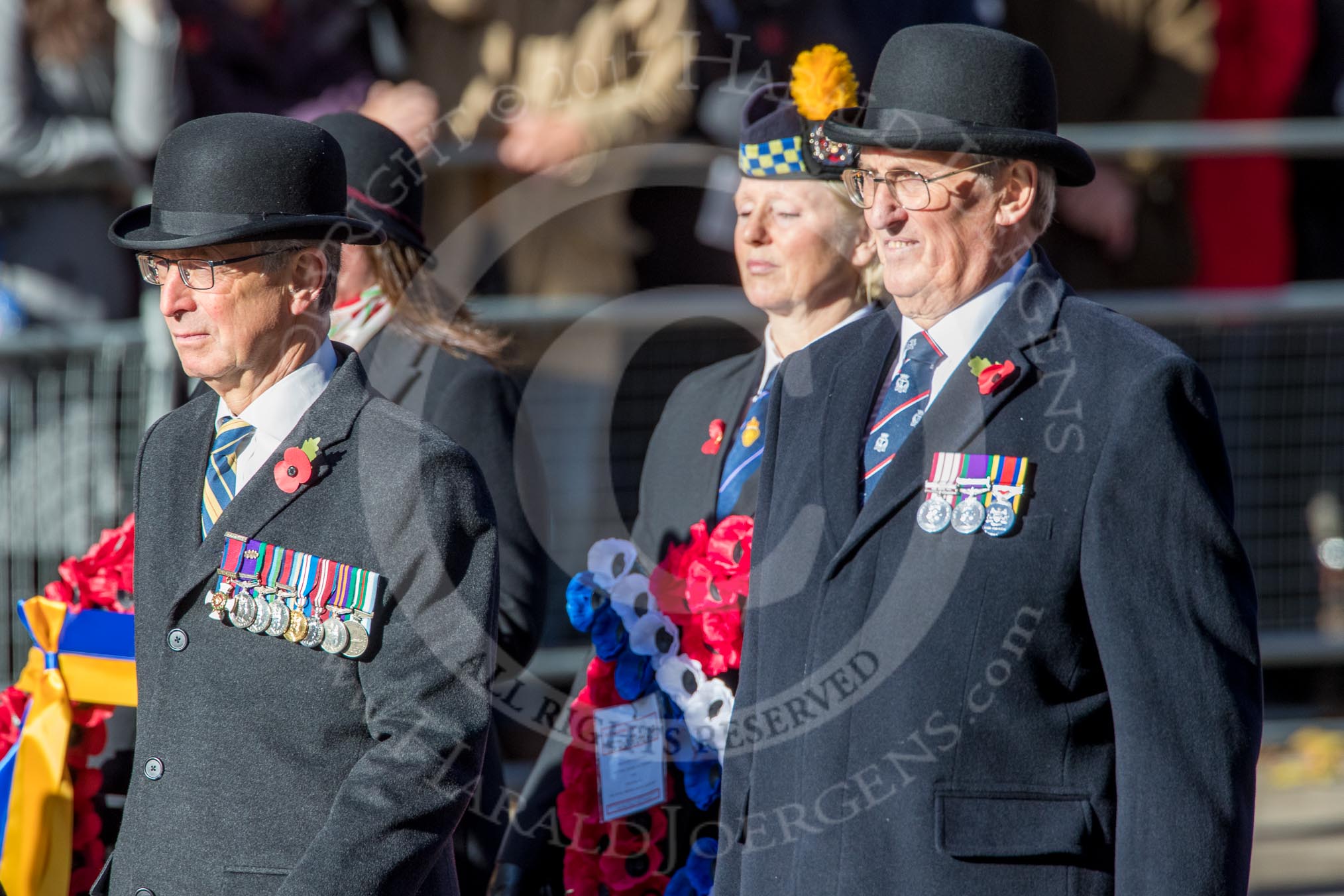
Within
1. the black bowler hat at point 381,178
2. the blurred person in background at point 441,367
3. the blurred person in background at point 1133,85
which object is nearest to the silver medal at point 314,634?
the blurred person in background at point 441,367

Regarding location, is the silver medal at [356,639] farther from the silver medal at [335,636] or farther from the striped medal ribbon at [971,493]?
the striped medal ribbon at [971,493]

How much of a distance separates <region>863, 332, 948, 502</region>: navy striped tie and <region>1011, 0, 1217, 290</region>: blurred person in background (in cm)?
346

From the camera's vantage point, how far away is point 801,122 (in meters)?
3.42

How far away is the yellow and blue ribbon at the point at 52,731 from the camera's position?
9.96ft

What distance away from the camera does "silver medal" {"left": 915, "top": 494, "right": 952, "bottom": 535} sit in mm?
2316

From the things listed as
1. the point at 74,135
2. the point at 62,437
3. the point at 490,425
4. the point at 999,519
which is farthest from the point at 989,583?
the point at 74,135

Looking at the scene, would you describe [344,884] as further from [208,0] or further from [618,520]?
[208,0]

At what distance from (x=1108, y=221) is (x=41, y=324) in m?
3.58

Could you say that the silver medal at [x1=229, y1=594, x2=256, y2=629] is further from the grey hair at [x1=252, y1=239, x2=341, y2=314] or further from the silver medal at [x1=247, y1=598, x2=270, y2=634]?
the grey hair at [x1=252, y1=239, x2=341, y2=314]

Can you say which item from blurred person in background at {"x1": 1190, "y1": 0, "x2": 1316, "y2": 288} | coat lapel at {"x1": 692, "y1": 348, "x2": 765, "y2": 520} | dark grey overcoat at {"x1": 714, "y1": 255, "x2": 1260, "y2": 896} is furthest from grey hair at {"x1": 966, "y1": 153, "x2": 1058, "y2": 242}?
blurred person in background at {"x1": 1190, "y1": 0, "x2": 1316, "y2": 288}

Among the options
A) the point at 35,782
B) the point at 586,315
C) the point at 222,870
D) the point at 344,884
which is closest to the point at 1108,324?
the point at 344,884

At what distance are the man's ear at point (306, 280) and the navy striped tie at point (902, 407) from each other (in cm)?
89

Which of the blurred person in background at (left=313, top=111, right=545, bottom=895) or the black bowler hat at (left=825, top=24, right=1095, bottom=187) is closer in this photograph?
the black bowler hat at (left=825, top=24, right=1095, bottom=187)

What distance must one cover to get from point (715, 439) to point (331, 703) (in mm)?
1242
